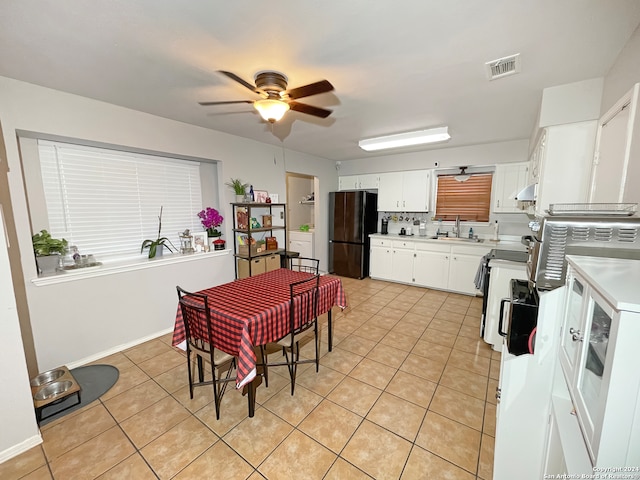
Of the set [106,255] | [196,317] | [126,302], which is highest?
[106,255]

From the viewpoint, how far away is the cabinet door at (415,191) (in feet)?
15.3

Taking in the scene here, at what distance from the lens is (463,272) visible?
4.21 meters

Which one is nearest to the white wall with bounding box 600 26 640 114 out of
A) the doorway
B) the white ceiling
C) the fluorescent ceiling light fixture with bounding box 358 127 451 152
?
the white ceiling

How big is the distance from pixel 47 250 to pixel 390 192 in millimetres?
4811

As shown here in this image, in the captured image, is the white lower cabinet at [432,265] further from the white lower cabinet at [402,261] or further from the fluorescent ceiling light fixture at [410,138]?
the fluorescent ceiling light fixture at [410,138]

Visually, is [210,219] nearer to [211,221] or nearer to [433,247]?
[211,221]

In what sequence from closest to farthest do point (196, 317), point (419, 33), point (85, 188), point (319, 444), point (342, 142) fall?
1. point (419, 33)
2. point (319, 444)
3. point (196, 317)
4. point (85, 188)
5. point (342, 142)

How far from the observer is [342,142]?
13.1 feet

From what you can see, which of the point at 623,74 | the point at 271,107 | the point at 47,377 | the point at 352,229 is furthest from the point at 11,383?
the point at 352,229

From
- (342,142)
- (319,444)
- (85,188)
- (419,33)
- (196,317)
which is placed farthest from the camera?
(342,142)

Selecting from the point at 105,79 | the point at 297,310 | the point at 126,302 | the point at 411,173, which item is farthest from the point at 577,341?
the point at 411,173

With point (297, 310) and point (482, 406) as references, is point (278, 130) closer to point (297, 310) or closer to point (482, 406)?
point (297, 310)

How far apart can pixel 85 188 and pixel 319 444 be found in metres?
3.21

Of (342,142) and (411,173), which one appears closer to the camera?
(342,142)
